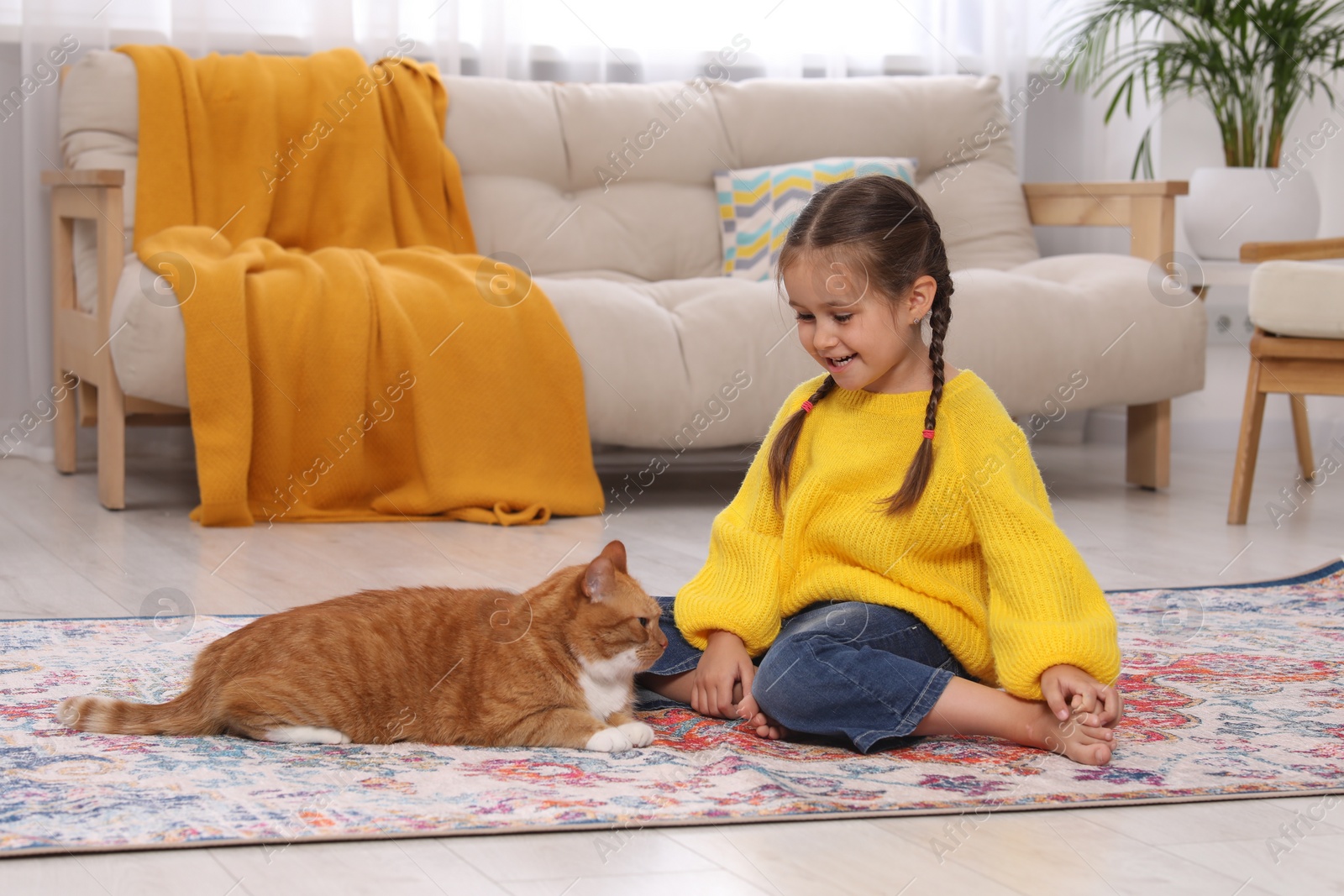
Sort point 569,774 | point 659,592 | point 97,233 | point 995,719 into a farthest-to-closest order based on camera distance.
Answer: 1. point 97,233
2. point 659,592
3. point 995,719
4. point 569,774

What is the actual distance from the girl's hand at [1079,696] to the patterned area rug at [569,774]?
47 millimetres

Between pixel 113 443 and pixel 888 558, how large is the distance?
1.87 meters

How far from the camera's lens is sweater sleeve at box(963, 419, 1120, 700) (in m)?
1.33

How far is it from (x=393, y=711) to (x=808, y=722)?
1.28 ft

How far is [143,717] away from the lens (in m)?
1.36

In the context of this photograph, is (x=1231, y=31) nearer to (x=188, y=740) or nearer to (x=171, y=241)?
(x=171, y=241)

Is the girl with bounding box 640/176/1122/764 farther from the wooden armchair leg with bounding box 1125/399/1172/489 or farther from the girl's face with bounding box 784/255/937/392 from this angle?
the wooden armchair leg with bounding box 1125/399/1172/489

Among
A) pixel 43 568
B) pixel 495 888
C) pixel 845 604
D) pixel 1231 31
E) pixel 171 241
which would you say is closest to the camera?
pixel 495 888

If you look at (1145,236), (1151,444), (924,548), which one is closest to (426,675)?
(924,548)

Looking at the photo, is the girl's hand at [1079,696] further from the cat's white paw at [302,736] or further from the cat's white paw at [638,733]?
the cat's white paw at [302,736]

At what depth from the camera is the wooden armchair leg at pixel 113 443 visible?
2.79 meters

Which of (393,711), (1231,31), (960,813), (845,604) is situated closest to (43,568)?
(393,711)

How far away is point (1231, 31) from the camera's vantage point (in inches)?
139

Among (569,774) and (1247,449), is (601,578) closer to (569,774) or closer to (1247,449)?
(569,774)
